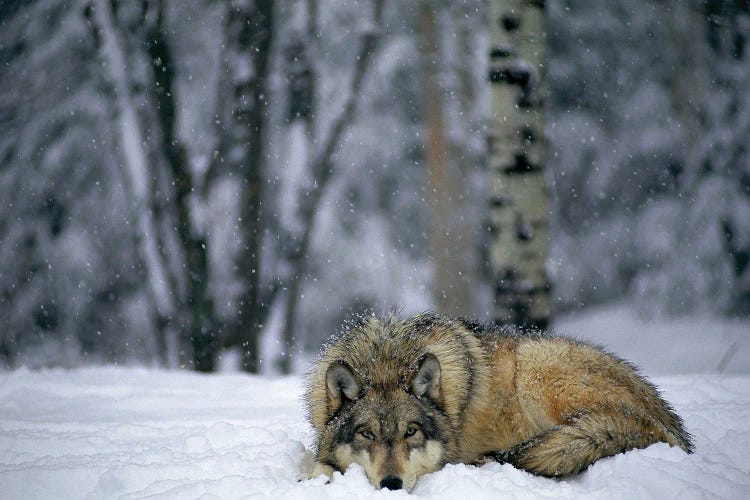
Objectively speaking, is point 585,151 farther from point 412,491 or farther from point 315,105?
point 412,491

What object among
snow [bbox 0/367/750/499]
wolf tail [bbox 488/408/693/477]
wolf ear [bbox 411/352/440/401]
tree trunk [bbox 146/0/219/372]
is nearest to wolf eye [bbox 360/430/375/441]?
snow [bbox 0/367/750/499]

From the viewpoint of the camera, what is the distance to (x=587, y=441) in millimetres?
3506

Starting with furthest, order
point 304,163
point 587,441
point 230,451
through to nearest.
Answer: point 304,163 → point 230,451 → point 587,441

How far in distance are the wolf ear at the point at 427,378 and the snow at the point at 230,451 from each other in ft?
1.81

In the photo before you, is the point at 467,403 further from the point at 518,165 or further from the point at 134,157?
the point at 134,157

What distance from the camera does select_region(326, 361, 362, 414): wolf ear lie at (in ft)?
12.6

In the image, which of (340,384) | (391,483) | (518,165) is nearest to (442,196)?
(518,165)

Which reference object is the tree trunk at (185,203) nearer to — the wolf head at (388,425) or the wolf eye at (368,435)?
the wolf head at (388,425)

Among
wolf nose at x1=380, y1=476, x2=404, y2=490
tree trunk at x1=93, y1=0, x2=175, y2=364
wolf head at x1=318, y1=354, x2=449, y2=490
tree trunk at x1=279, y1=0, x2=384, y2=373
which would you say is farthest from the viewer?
tree trunk at x1=279, y1=0, x2=384, y2=373

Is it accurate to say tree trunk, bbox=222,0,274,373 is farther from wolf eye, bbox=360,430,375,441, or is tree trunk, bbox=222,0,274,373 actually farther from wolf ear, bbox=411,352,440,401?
wolf eye, bbox=360,430,375,441

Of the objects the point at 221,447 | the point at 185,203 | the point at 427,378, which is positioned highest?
the point at 185,203

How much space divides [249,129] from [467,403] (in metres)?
7.56

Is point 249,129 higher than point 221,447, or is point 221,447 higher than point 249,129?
point 249,129

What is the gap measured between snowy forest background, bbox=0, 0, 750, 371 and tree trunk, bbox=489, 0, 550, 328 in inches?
153
